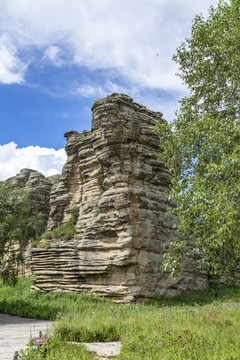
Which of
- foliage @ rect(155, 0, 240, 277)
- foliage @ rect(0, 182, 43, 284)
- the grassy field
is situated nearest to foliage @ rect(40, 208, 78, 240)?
foliage @ rect(0, 182, 43, 284)

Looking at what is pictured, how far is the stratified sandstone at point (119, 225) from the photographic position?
2017 cm

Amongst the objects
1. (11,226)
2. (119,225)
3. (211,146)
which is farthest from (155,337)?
(11,226)

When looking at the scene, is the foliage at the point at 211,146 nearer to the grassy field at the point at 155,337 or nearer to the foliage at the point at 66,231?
the grassy field at the point at 155,337

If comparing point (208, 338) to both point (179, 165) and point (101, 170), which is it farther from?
point (101, 170)

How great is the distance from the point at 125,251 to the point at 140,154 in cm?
770

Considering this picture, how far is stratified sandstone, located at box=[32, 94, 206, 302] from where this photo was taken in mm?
20172

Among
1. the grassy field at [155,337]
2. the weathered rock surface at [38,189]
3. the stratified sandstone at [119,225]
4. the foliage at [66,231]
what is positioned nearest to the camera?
the grassy field at [155,337]

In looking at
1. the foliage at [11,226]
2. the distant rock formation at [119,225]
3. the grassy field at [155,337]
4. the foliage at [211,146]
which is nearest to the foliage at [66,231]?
the distant rock formation at [119,225]

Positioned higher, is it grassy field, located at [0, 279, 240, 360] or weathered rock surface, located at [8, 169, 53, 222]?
weathered rock surface, located at [8, 169, 53, 222]

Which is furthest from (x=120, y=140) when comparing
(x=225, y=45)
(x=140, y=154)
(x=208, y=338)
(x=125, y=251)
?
(x=208, y=338)

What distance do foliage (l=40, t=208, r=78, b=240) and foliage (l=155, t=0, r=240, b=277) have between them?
1090 cm

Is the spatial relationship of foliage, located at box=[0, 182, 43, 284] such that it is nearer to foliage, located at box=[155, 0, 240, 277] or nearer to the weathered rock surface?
foliage, located at box=[155, 0, 240, 277]

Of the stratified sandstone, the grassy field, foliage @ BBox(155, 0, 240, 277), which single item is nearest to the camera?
the grassy field

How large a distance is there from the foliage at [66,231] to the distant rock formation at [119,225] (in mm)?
440
